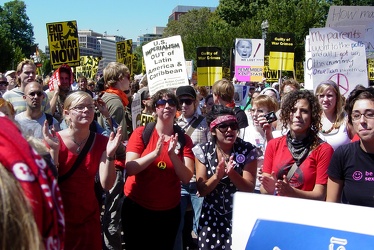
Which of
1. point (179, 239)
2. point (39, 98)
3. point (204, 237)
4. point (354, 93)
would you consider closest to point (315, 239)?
point (354, 93)

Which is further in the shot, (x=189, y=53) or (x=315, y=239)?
(x=189, y=53)

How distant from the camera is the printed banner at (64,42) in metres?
9.40

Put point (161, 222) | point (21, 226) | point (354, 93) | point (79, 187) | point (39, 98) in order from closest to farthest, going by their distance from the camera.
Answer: point (21, 226), point (354, 93), point (79, 187), point (161, 222), point (39, 98)

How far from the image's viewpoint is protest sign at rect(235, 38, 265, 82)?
13.7 meters

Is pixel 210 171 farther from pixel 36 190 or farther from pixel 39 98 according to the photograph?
pixel 36 190

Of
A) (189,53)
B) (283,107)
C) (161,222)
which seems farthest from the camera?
(189,53)

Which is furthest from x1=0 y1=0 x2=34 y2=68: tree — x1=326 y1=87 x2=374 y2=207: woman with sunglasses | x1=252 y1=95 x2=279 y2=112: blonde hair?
x1=326 y1=87 x2=374 y2=207: woman with sunglasses

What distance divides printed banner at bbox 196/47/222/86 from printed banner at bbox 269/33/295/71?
149cm

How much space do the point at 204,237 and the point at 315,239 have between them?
1.92 metres

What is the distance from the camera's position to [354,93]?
3.36 meters

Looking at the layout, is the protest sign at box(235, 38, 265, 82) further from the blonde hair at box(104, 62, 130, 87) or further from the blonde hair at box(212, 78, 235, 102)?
the blonde hair at box(104, 62, 130, 87)

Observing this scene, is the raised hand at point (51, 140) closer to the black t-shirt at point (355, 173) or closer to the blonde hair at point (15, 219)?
the black t-shirt at point (355, 173)

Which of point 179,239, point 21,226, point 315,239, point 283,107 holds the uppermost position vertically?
point 21,226

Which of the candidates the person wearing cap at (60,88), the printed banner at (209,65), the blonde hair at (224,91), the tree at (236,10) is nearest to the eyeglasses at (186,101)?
the blonde hair at (224,91)
